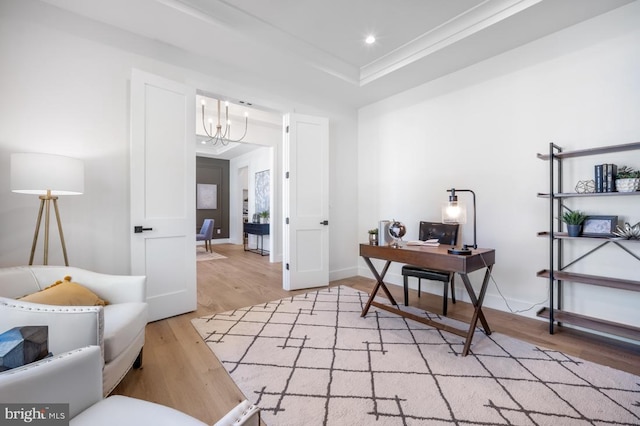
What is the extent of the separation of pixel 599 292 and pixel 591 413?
1.46m

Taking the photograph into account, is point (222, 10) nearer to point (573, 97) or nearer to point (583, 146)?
point (573, 97)

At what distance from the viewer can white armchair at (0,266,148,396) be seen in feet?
3.59

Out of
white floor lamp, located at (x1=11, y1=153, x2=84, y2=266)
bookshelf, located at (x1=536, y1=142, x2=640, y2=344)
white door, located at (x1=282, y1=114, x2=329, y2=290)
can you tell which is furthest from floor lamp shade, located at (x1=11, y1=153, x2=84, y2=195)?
bookshelf, located at (x1=536, y1=142, x2=640, y2=344)

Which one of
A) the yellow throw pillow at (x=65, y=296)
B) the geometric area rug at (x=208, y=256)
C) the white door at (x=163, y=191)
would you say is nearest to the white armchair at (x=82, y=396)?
the yellow throw pillow at (x=65, y=296)

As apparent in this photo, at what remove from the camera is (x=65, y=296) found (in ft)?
5.52

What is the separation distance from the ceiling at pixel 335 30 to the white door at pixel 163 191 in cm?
53

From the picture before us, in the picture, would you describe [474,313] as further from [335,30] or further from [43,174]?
[43,174]

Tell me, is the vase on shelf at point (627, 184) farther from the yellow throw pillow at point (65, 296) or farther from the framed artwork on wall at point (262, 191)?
the framed artwork on wall at point (262, 191)

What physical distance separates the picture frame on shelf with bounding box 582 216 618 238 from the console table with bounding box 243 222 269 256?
5.51m

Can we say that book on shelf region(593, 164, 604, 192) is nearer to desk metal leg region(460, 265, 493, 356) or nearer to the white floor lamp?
desk metal leg region(460, 265, 493, 356)

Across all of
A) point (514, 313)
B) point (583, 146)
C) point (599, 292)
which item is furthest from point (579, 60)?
point (514, 313)

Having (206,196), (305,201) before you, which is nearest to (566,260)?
(305,201)

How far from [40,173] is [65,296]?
873 mm

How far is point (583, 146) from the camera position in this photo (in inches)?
99.3
